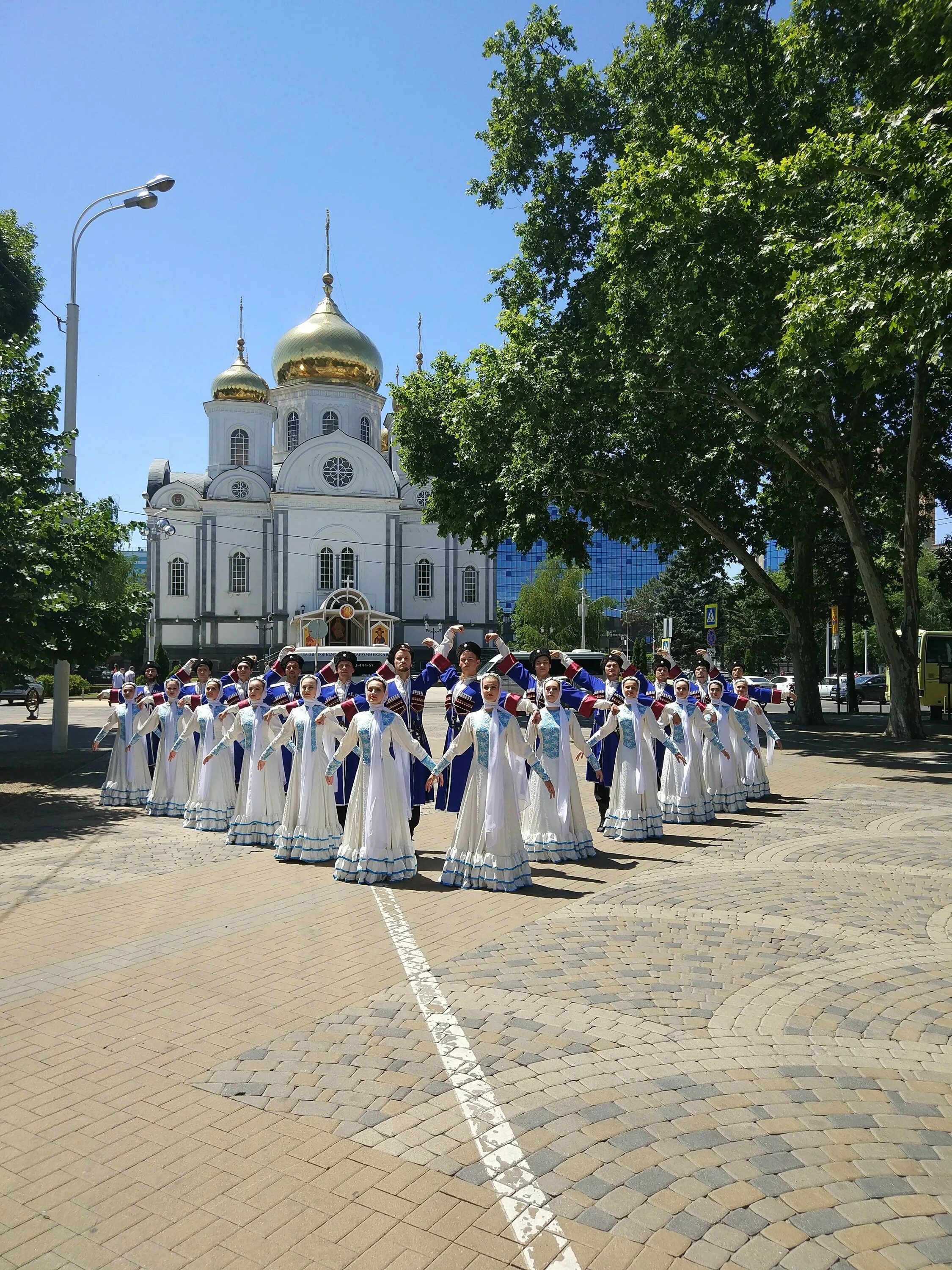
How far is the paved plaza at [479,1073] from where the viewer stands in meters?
3.24

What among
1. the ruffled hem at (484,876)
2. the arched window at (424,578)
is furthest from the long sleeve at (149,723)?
the arched window at (424,578)

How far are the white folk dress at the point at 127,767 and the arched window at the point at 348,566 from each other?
41.6 meters

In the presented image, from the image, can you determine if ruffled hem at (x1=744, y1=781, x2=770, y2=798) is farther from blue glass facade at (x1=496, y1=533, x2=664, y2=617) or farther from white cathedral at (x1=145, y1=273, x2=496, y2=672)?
Answer: blue glass facade at (x1=496, y1=533, x2=664, y2=617)

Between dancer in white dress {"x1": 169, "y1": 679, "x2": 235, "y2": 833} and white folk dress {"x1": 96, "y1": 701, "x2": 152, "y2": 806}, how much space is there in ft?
6.68

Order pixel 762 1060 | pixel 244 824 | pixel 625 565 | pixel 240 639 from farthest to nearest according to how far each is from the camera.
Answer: pixel 625 565 → pixel 240 639 → pixel 244 824 → pixel 762 1060

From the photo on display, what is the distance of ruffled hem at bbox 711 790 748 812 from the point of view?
41.1 feet

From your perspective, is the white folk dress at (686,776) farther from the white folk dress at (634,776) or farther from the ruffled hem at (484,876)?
the ruffled hem at (484,876)

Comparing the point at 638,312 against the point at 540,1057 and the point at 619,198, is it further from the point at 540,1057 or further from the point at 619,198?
the point at 540,1057

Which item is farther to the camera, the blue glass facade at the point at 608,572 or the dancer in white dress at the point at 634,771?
the blue glass facade at the point at 608,572

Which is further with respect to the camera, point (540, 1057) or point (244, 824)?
point (244, 824)

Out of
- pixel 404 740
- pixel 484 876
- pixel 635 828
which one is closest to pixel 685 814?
pixel 635 828

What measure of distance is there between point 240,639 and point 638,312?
3916 cm

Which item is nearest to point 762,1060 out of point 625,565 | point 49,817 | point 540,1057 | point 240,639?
point 540,1057

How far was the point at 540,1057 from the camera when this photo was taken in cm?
460
